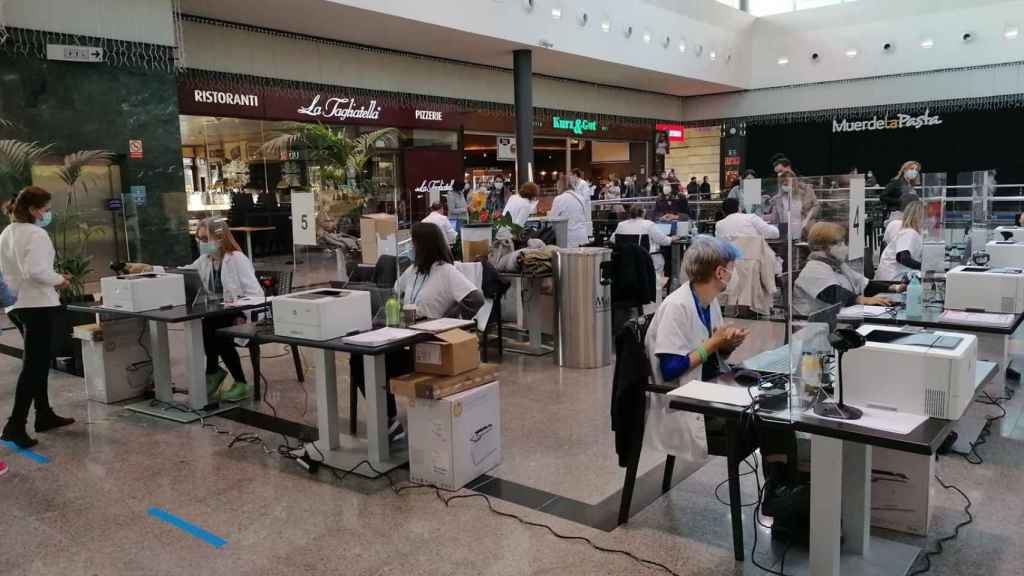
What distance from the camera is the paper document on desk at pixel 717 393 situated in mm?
2696

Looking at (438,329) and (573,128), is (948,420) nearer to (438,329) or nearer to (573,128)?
(438,329)

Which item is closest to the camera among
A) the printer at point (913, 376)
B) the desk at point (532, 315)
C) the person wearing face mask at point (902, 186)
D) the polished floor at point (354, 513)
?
the printer at point (913, 376)

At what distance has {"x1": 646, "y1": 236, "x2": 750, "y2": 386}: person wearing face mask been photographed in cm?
312

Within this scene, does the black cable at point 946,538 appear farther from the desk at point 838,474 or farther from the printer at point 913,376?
the printer at point 913,376

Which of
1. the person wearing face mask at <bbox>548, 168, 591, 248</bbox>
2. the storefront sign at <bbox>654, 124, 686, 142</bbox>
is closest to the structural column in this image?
the person wearing face mask at <bbox>548, 168, 591, 248</bbox>

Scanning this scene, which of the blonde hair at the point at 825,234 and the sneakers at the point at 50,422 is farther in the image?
the sneakers at the point at 50,422

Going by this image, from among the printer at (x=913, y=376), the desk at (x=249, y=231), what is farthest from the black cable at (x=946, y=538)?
the desk at (x=249, y=231)

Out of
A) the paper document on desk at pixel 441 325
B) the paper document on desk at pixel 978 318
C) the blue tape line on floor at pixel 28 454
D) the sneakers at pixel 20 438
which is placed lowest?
the blue tape line on floor at pixel 28 454

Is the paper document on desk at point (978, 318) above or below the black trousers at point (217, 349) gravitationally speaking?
above

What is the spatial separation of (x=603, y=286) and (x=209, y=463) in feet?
10.8

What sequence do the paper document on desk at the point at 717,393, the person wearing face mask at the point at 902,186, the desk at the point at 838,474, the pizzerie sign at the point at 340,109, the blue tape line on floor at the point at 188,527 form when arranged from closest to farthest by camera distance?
the desk at the point at 838,474 → the paper document on desk at the point at 717,393 → the blue tape line on floor at the point at 188,527 → the person wearing face mask at the point at 902,186 → the pizzerie sign at the point at 340,109

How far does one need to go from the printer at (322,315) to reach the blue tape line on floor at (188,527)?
3.33 ft

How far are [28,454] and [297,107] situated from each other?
7864 mm

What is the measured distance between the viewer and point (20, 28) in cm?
745
